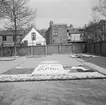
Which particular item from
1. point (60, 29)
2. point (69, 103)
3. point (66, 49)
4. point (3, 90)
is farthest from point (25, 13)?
point (69, 103)

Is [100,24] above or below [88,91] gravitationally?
above

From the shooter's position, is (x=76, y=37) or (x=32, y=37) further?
(x=76, y=37)

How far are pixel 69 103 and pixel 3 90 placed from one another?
2.85 m

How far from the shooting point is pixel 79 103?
455 centimetres

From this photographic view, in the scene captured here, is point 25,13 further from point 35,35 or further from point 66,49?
point 35,35

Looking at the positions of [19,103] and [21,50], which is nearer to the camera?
[19,103]

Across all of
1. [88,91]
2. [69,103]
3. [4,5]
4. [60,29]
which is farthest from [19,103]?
[60,29]

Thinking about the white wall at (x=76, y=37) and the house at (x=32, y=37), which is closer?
the house at (x=32, y=37)

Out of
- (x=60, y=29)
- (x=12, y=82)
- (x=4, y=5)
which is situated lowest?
→ (x=12, y=82)

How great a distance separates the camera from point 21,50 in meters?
32.4

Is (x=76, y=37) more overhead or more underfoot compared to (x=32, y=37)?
more overhead

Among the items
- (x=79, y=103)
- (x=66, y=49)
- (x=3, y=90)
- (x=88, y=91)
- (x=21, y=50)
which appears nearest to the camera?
(x=79, y=103)

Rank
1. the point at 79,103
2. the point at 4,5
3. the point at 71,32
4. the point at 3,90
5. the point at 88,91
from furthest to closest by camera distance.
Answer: the point at 71,32, the point at 4,5, the point at 3,90, the point at 88,91, the point at 79,103

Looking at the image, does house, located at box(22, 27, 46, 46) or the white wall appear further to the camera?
the white wall
